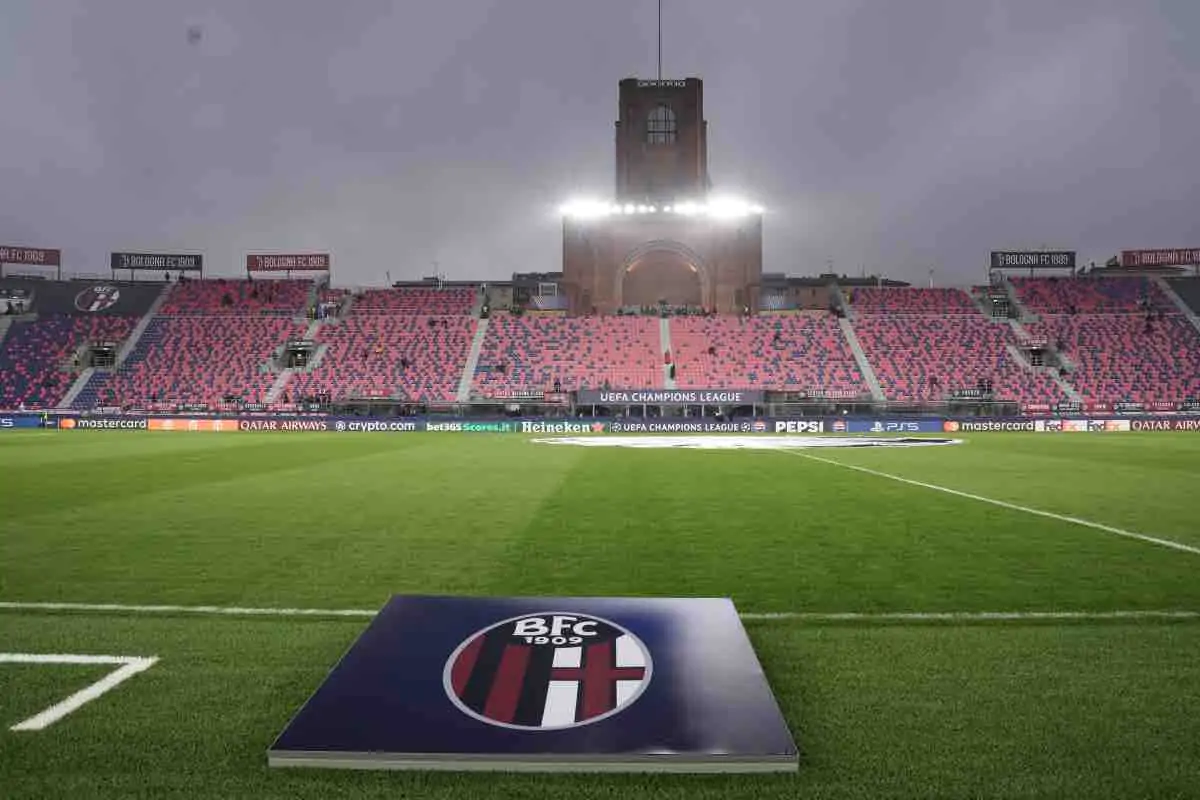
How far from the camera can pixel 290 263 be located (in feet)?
240

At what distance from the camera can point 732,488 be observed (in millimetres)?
14344

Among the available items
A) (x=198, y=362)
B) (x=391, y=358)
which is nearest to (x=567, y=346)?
(x=391, y=358)

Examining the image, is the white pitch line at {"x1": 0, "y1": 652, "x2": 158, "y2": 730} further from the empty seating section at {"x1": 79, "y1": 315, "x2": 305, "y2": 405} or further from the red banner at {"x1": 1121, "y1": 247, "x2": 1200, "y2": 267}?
the red banner at {"x1": 1121, "y1": 247, "x2": 1200, "y2": 267}

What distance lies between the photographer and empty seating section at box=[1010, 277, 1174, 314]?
60.4 meters

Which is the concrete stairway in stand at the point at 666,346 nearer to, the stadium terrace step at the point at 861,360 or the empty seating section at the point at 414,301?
the stadium terrace step at the point at 861,360

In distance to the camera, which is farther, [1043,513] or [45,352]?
[45,352]

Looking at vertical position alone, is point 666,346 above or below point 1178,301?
below

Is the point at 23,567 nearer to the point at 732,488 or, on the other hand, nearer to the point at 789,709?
the point at 789,709

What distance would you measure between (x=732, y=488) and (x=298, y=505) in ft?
26.1

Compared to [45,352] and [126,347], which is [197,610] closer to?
[126,347]

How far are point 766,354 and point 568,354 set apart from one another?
15015 mm

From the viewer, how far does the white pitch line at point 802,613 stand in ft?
18.3

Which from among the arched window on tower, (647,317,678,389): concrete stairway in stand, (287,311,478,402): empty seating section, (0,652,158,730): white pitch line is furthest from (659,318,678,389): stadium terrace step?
(0,652,158,730): white pitch line

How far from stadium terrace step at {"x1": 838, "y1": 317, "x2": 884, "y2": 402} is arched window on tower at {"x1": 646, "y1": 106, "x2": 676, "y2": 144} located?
972 inches
